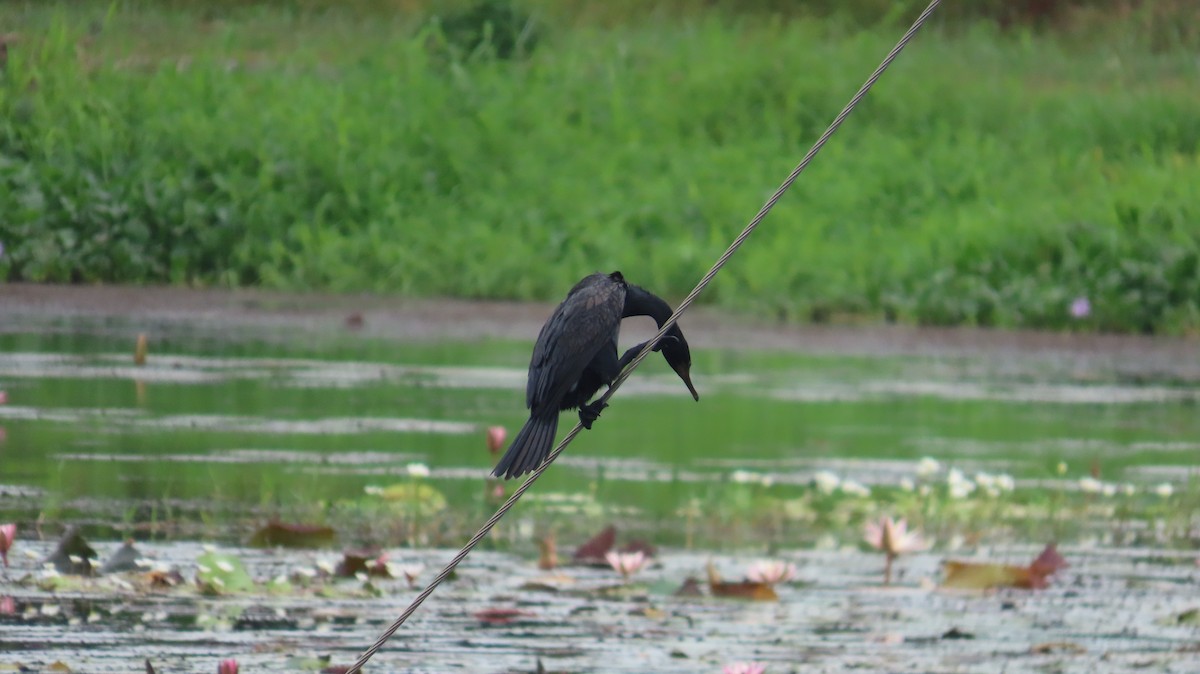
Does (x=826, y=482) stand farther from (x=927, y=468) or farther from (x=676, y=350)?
(x=676, y=350)

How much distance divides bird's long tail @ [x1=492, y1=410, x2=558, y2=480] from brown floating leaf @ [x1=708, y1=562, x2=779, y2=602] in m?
2.16

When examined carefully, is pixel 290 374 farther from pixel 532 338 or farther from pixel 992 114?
pixel 992 114

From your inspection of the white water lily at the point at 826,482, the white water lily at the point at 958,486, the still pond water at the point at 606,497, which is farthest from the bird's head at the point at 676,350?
the white water lily at the point at 958,486

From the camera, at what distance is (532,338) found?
12.8 metres

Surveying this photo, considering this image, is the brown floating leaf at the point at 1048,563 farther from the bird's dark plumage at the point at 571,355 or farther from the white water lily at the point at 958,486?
the bird's dark plumage at the point at 571,355

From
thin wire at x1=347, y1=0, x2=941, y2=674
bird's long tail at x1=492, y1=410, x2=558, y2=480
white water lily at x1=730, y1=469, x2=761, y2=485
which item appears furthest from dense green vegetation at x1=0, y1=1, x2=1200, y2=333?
thin wire at x1=347, y1=0, x2=941, y2=674

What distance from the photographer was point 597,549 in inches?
266

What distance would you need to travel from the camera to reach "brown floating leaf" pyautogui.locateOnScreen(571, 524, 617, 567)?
265 inches

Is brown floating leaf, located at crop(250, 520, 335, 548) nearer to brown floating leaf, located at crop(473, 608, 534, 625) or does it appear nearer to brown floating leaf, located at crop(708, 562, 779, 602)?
brown floating leaf, located at crop(473, 608, 534, 625)

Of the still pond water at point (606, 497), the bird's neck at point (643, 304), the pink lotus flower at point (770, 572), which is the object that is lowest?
the still pond water at point (606, 497)

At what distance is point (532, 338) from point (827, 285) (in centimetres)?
235

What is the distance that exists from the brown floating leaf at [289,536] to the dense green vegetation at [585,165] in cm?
755

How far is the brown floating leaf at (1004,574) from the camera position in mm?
6605

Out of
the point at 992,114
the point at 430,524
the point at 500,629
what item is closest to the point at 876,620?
the point at 500,629
